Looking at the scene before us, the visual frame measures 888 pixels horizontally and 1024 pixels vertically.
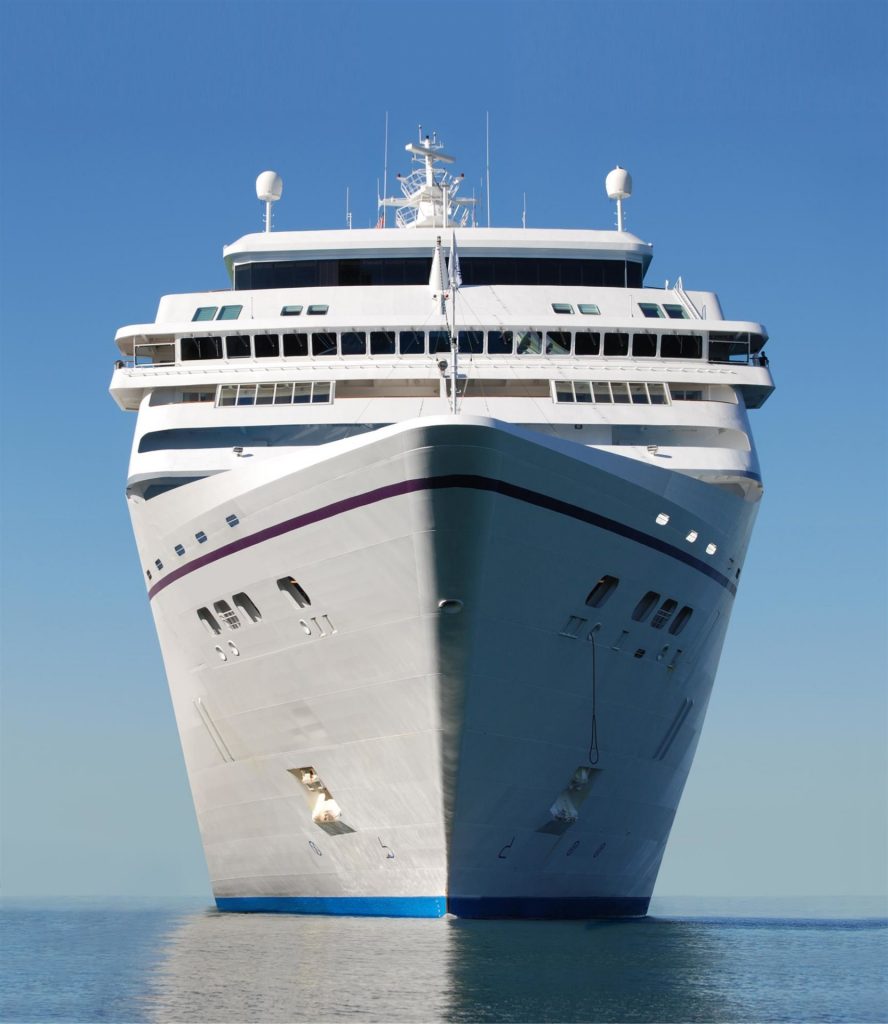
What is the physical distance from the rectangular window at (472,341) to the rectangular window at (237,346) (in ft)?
11.7

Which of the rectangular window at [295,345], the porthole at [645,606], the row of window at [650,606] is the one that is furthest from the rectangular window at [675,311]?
the porthole at [645,606]

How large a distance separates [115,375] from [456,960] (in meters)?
13.8

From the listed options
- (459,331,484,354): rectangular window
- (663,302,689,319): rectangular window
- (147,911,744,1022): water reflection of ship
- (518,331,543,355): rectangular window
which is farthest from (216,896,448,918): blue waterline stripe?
(663,302,689,319): rectangular window

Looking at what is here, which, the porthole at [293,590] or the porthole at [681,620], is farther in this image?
the porthole at [681,620]

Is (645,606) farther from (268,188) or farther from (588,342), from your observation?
(268,188)

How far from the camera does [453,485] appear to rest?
63.9 ft

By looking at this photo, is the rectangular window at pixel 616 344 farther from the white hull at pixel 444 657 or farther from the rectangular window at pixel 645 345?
the white hull at pixel 444 657

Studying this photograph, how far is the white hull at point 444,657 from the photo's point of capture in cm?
1984

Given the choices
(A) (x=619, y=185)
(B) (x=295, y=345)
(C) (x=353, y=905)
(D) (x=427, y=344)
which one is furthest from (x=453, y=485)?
(A) (x=619, y=185)

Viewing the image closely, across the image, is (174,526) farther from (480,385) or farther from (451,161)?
(451,161)

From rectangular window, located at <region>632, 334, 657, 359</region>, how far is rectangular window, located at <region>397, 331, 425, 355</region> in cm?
361

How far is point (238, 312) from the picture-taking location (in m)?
28.1

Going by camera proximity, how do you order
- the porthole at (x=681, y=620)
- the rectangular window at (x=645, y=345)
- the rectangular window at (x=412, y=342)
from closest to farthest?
the porthole at (x=681, y=620), the rectangular window at (x=412, y=342), the rectangular window at (x=645, y=345)

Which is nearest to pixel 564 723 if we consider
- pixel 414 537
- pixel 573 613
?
pixel 573 613
